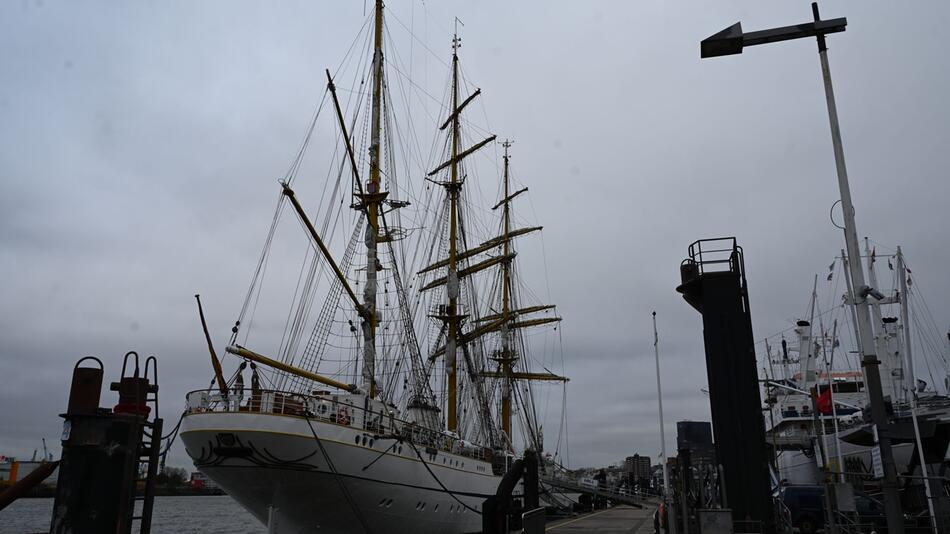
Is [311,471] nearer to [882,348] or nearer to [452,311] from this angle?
[452,311]

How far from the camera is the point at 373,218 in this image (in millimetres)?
Answer: 29281

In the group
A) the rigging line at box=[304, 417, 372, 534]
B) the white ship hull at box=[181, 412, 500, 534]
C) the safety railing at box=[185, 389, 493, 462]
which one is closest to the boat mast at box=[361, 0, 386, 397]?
the safety railing at box=[185, 389, 493, 462]

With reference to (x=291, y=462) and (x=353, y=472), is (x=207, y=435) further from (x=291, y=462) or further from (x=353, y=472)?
(x=353, y=472)

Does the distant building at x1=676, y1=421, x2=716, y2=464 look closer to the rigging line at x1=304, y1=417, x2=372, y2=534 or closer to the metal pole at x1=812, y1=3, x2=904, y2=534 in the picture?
the metal pole at x1=812, y1=3, x2=904, y2=534

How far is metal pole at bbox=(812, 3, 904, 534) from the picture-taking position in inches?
371

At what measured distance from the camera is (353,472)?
2006 cm

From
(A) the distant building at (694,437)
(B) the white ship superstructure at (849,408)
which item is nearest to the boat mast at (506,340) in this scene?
(B) the white ship superstructure at (849,408)

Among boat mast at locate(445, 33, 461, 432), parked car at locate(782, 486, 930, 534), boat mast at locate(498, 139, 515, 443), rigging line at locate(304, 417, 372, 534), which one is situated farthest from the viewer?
boat mast at locate(498, 139, 515, 443)

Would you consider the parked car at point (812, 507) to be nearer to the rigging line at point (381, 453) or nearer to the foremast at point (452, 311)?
the rigging line at point (381, 453)

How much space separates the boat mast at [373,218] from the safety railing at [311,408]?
9.15 feet

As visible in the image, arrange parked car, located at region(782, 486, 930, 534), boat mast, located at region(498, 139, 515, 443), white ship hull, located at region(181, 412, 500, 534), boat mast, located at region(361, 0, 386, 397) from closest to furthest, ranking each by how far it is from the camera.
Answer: white ship hull, located at region(181, 412, 500, 534), parked car, located at region(782, 486, 930, 534), boat mast, located at region(361, 0, 386, 397), boat mast, located at region(498, 139, 515, 443)

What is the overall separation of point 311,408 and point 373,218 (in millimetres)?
11503

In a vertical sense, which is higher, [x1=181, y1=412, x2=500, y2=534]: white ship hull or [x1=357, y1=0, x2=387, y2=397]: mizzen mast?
[x1=357, y1=0, x2=387, y2=397]: mizzen mast

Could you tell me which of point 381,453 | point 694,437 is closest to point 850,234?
point 694,437
